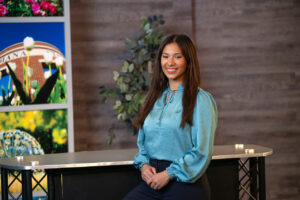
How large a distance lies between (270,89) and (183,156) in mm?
3343

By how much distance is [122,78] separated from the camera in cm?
461

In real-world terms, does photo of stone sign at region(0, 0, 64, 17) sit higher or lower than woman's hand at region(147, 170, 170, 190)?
higher

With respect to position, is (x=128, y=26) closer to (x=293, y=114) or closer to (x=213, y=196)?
(x=293, y=114)

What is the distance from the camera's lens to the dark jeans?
6.99 ft

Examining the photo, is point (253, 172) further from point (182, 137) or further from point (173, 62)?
point (173, 62)

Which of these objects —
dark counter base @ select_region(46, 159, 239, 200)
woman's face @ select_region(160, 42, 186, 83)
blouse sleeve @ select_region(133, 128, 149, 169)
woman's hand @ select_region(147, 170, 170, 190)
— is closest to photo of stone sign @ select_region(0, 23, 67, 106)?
dark counter base @ select_region(46, 159, 239, 200)

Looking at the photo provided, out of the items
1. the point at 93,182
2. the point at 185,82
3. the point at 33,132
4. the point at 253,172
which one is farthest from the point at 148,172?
the point at 33,132

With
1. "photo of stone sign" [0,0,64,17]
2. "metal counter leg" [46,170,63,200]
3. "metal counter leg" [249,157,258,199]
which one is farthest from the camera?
"photo of stone sign" [0,0,64,17]

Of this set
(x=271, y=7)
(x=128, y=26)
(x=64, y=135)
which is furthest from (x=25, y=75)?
(x=271, y=7)

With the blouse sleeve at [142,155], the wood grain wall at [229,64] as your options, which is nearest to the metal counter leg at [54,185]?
the blouse sleeve at [142,155]

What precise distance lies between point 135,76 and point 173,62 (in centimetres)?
242

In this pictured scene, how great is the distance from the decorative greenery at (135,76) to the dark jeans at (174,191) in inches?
90.2

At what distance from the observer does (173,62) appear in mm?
2246

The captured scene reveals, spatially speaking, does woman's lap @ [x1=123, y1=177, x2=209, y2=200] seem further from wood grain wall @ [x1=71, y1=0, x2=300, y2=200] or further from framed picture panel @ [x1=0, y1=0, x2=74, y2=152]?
wood grain wall @ [x1=71, y1=0, x2=300, y2=200]
